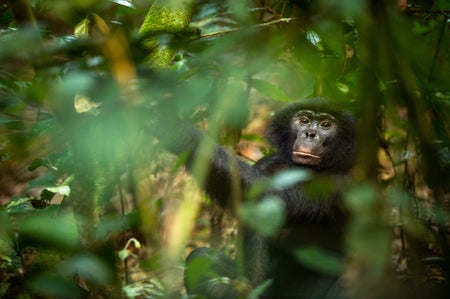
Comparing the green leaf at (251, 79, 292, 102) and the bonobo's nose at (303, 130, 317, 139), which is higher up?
the green leaf at (251, 79, 292, 102)

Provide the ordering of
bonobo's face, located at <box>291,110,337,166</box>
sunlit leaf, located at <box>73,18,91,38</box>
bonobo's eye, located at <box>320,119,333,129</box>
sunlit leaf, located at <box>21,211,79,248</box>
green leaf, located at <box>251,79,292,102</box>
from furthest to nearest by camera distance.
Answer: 1. bonobo's eye, located at <box>320,119,333,129</box>
2. bonobo's face, located at <box>291,110,337,166</box>
3. green leaf, located at <box>251,79,292,102</box>
4. sunlit leaf, located at <box>73,18,91,38</box>
5. sunlit leaf, located at <box>21,211,79,248</box>

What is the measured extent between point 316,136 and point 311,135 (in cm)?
5

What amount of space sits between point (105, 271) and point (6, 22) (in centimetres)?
240

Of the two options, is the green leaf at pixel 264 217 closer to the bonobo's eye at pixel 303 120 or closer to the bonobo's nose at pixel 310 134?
the bonobo's nose at pixel 310 134

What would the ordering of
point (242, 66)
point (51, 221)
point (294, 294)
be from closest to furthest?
point (51, 221) → point (242, 66) → point (294, 294)

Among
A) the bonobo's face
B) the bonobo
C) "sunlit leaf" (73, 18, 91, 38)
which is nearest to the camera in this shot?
"sunlit leaf" (73, 18, 91, 38)

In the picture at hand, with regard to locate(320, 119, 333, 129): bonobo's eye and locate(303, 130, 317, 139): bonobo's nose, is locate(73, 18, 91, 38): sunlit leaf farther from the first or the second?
locate(320, 119, 333, 129): bonobo's eye

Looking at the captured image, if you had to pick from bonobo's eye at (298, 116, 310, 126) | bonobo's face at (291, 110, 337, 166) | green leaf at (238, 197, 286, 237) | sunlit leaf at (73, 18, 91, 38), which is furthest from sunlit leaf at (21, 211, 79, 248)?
bonobo's eye at (298, 116, 310, 126)

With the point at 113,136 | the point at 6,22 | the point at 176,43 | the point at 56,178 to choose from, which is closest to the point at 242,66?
the point at 176,43

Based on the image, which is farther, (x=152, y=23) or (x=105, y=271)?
(x=152, y=23)

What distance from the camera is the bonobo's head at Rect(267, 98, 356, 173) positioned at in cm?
434

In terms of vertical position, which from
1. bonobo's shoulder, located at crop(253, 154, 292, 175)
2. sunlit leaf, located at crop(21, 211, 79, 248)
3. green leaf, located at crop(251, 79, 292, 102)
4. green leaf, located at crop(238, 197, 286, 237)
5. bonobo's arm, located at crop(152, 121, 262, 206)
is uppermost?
sunlit leaf, located at crop(21, 211, 79, 248)

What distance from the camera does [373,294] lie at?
4.50 feet

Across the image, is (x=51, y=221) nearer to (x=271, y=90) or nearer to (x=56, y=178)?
(x=56, y=178)
